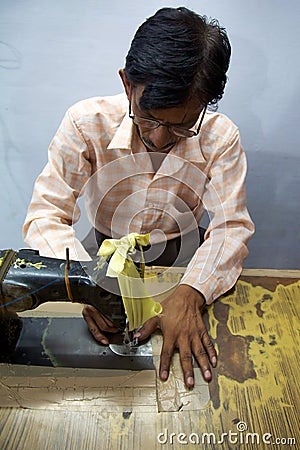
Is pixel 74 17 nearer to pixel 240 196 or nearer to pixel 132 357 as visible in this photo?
pixel 240 196

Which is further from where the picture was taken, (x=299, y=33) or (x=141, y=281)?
(x=299, y=33)

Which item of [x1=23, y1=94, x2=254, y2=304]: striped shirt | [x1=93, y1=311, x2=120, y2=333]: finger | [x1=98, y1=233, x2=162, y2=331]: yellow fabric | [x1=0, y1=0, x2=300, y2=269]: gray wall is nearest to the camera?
[x1=98, y1=233, x2=162, y2=331]: yellow fabric

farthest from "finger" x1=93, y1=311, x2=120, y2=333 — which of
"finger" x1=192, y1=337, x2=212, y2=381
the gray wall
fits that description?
the gray wall

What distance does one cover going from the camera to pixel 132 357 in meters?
1.14

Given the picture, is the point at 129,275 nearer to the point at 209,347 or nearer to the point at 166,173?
the point at 209,347

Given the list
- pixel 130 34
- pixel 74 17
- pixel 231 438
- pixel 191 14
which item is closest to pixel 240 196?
pixel 191 14

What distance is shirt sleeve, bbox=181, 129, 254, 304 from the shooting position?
1.34m

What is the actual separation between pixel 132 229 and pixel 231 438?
28.0 inches

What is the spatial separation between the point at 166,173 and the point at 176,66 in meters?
0.42

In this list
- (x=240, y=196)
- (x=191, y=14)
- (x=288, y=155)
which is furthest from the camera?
(x=288, y=155)

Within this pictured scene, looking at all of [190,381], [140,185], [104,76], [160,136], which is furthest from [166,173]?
[104,76]

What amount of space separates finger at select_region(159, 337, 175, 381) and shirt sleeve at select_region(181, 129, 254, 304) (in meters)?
0.21

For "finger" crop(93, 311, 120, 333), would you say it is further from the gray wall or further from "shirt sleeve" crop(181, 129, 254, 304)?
the gray wall

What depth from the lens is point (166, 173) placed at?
143cm
